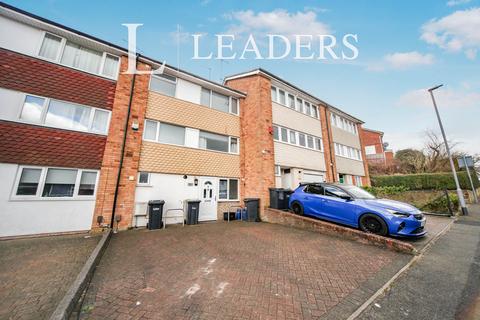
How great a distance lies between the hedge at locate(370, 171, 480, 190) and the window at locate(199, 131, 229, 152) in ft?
59.2

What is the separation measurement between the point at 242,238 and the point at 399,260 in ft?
13.8

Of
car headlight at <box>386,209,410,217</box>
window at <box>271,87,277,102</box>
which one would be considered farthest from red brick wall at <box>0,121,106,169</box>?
car headlight at <box>386,209,410,217</box>

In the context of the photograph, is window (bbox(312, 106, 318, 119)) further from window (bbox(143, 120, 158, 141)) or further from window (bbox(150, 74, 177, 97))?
window (bbox(143, 120, 158, 141))

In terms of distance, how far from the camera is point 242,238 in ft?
20.7

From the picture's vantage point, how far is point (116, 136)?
790 cm

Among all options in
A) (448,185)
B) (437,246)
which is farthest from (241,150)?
(448,185)

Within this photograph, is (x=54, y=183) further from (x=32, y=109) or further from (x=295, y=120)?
(x=295, y=120)

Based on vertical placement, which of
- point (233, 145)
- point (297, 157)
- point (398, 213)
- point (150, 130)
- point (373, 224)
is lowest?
point (373, 224)

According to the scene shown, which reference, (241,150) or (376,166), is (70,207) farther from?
(376,166)

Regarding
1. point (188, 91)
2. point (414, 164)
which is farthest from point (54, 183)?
point (414, 164)

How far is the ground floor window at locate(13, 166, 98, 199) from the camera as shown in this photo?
20.6 feet

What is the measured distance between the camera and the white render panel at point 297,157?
38.4ft

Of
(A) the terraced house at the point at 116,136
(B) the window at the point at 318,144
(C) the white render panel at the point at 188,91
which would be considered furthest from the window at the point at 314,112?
(C) the white render panel at the point at 188,91

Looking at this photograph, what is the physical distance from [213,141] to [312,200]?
20.8ft
